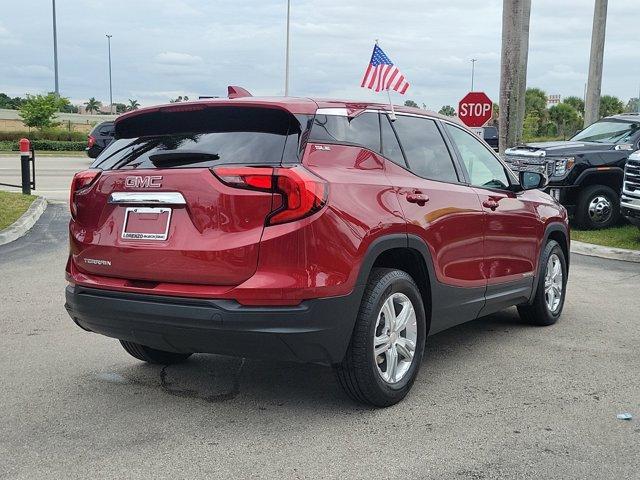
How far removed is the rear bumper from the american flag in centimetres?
271

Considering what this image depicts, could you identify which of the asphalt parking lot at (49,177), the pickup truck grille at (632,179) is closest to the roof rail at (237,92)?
the pickup truck grille at (632,179)

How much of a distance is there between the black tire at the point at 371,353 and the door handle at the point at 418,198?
1.49 ft

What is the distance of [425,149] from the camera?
4977mm

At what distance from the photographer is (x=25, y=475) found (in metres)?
3.44

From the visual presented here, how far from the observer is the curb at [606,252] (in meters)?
11.0

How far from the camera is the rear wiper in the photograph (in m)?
4.00

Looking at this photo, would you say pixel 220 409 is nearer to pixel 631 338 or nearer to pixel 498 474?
pixel 498 474

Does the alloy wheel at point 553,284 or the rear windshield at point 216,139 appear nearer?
the rear windshield at point 216,139

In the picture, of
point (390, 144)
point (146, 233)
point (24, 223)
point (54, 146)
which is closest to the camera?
point (146, 233)

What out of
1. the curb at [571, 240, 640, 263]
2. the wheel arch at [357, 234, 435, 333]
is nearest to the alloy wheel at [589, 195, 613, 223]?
the curb at [571, 240, 640, 263]

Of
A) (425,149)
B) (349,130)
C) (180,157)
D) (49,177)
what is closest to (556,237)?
(425,149)

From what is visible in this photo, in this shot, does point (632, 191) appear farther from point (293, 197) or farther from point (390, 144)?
point (293, 197)

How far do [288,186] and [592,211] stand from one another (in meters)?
10.7

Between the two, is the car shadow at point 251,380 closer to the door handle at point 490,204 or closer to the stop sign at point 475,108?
the door handle at point 490,204
